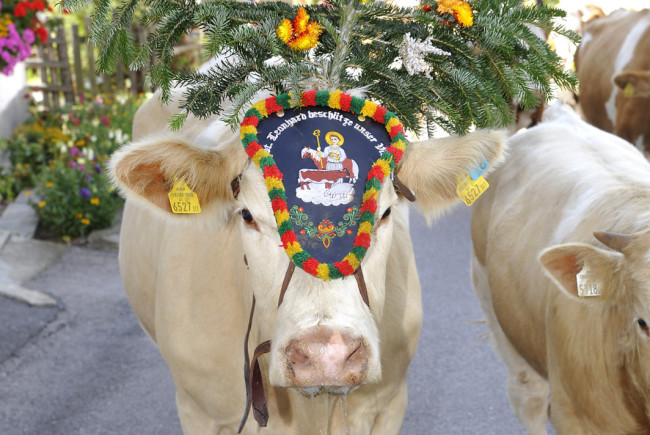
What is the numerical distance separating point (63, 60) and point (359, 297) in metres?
9.20

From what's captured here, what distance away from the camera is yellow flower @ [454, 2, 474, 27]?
8.52 ft

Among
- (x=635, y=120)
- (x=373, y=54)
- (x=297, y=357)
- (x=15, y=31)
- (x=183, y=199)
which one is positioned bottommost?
(x=635, y=120)

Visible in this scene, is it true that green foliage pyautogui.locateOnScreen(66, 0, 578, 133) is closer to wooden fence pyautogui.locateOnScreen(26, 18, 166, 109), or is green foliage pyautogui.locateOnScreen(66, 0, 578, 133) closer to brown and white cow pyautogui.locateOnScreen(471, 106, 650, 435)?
brown and white cow pyautogui.locateOnScreen(471, 106, 650, 435)

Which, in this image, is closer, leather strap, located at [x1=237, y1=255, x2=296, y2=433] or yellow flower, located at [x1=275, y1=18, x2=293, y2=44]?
yellow flower, located at [x1=275, y1=18, x2=293, y2=44]

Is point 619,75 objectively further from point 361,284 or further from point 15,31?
point 15,31

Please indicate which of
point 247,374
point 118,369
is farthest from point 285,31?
point 118,369

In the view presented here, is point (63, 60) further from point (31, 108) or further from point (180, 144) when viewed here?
A: point (180, 144)

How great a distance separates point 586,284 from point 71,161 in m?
Answer: 6.14

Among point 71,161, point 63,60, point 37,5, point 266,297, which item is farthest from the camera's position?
point 63,60

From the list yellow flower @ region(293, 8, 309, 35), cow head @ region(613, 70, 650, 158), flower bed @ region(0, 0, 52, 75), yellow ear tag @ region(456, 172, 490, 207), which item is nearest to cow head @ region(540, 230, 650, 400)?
yellow ear tag @ region(456, 172, 490, 207)

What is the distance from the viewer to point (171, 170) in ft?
8.42

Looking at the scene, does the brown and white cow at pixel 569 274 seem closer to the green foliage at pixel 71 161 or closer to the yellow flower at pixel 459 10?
the yellow flower at pixel 459 10

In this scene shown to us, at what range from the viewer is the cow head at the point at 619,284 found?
2494 mm

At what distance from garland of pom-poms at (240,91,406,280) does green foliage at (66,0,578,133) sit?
0.08 m
